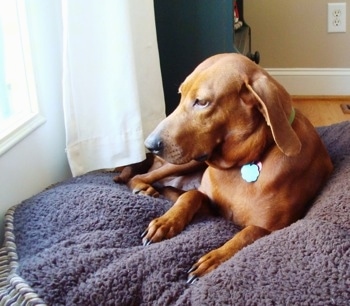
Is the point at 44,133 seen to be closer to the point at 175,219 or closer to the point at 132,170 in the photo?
the point at 132,170

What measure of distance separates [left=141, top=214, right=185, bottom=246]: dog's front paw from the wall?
0.40 metres

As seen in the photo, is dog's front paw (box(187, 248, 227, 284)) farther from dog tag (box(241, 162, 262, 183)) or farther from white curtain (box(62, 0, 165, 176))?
white curtain (box(62, 0, 165, 176))

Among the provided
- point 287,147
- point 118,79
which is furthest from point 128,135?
point 287,147

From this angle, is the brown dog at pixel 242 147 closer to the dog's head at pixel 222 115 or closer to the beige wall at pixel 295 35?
the dog's head at pixel 222 115

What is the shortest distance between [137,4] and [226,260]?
34.0 inches

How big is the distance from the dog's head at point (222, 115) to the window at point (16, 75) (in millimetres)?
454

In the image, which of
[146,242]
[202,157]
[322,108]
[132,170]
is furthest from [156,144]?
[322,108]

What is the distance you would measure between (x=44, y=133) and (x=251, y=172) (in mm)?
657

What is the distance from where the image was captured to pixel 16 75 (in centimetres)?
159

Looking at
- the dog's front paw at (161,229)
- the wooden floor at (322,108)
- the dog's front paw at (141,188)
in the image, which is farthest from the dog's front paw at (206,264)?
the wooden floor at (322,108)

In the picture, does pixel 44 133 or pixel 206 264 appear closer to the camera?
pixel 206 264

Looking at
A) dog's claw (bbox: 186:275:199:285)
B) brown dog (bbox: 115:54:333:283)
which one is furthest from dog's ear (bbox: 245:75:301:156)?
dog's claw (bbox: 186:275:199:285)

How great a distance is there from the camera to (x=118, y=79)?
62.0 inches

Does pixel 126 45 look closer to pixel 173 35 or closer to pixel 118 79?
pixel 118 79
